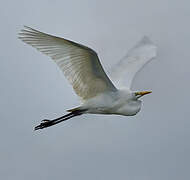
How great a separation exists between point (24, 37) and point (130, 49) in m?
4.93

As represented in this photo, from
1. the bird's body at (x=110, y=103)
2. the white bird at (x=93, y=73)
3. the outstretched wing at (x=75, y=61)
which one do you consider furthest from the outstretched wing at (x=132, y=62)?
the outstretched wing at (x=75, y=61)

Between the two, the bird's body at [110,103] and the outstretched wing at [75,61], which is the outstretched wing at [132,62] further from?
the outstretched wing at [75,61]

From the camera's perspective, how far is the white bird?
29.8ft

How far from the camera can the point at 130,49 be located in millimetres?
13266

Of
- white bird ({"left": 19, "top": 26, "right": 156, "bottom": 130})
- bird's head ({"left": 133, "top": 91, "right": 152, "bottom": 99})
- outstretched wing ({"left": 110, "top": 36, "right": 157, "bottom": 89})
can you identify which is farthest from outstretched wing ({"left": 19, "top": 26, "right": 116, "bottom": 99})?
outstretched wing ({"left": 110, "top": 36, "right": 157, "bottom": 89})

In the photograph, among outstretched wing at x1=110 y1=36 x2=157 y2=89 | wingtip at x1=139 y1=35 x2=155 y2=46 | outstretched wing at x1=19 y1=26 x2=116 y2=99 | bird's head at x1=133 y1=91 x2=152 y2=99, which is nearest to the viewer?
outstretched wing at x1=19 y1=26 x2=116 y2=99

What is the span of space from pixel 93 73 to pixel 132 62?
8.12ft

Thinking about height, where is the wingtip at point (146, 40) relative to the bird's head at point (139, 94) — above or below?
above

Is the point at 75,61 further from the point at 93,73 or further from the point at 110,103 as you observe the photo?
the point at 110,103

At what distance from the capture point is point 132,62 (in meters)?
12.5

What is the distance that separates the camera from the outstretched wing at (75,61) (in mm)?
8867

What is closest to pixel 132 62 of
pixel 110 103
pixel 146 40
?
pixel 146 40

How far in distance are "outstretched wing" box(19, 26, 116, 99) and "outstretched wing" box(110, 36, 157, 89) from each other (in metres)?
1.27

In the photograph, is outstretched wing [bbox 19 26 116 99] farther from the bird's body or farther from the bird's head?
the bird's head
